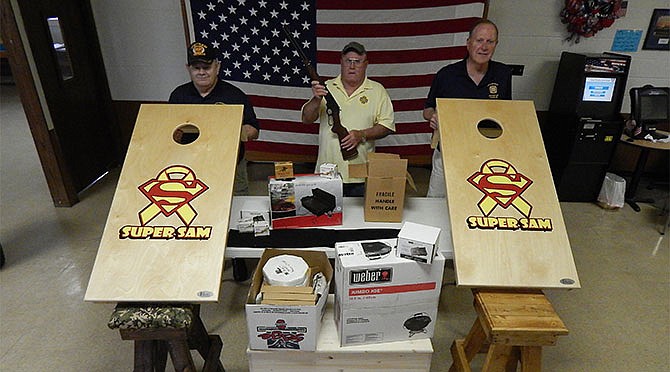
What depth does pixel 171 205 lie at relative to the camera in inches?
63.6

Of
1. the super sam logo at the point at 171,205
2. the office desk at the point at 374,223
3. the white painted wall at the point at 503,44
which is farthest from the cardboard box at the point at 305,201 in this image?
the white painted wall at the point at 503,44

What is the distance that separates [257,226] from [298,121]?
211cm

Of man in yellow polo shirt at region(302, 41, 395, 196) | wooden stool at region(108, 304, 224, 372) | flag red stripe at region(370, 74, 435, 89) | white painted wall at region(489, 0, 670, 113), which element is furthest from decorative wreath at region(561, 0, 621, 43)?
wooden stool at region(108, 304, 224, 372)

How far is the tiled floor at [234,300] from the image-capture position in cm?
219

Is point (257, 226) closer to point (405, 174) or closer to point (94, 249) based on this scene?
point (405, 174)

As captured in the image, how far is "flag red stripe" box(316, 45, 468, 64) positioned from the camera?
358 centimetres

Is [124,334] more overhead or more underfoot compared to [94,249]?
more overhead

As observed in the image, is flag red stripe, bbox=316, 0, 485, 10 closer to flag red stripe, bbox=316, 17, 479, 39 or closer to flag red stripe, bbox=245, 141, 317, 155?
flag red stripe, bbox=316, 17, 479, 39

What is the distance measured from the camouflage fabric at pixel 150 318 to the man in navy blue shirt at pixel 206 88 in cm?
81

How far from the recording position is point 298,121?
152 inches

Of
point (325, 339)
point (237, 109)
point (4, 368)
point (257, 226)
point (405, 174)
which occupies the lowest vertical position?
point (4, 368)

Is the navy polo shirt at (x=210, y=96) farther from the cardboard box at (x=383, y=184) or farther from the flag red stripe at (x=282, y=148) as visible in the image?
the flag red stripe at (x=282, y=148)

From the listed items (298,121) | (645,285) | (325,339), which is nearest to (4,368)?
(325,339)

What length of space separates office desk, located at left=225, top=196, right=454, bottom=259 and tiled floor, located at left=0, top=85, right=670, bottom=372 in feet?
2.32
